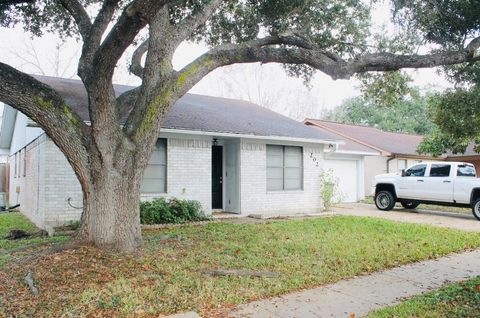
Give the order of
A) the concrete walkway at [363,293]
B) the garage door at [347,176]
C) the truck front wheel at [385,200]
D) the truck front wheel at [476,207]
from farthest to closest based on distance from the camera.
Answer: the garage door at [347,176] → the truck front wheel at [385,200] → the truck front wheel at [476,207] → the concrete walkway at [363,293]

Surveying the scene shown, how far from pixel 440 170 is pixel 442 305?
11065mm

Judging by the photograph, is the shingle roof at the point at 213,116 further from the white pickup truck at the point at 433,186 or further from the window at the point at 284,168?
the white pickup truck at the point at 433,186

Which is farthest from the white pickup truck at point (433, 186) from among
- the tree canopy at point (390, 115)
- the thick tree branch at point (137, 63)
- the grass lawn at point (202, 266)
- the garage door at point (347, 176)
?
the tree canopy at point (390, 115)

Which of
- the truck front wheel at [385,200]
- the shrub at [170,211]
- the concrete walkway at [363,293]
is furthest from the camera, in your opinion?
the truck front wheel at [385,200]

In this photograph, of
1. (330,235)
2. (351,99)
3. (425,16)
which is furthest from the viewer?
(351,99)

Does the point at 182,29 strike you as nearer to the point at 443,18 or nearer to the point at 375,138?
the point at 443,18

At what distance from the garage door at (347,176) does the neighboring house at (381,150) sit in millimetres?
1730

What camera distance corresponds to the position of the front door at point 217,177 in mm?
14336

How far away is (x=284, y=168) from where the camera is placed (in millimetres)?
14727

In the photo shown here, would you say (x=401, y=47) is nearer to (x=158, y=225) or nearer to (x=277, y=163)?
(x=277, y=163)

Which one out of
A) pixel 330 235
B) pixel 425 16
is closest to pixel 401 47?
pixel 425 16

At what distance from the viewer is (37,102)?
6391 millimetres

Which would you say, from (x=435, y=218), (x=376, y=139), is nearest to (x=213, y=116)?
(x=435, y=218)

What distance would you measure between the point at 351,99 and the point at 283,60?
38560 mm
